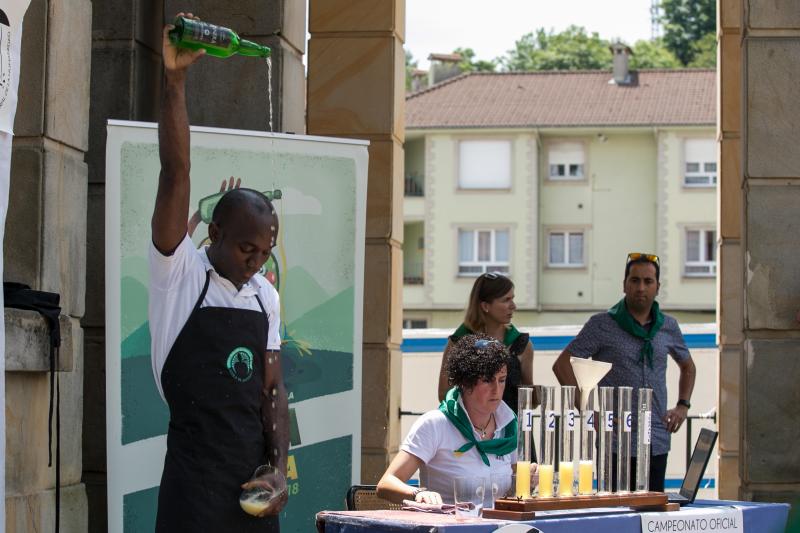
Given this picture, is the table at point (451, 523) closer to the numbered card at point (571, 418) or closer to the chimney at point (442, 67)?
the numbered card at point (571, 418)

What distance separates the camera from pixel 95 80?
802 cm

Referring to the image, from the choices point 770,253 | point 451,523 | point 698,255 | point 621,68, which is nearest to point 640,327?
point 770,253

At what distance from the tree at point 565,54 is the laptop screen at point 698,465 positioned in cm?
7324

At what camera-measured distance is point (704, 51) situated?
84000 millimetres

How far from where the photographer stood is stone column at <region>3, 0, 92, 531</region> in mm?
5238

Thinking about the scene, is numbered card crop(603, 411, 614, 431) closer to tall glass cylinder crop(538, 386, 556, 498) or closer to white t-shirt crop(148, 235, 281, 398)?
tall glass cylinder crop(538, 386, 556, 498)

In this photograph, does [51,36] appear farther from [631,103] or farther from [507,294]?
[631,103]

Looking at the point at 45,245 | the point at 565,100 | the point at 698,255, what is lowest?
the point at 45,245

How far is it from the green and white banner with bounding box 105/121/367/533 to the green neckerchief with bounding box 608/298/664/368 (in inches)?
61.3

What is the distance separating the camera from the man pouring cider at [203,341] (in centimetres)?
439

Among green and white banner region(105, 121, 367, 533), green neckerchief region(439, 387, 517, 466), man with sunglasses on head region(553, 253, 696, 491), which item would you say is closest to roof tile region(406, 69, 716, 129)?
man with sunglasses on head region(553, 253, 696, 491)

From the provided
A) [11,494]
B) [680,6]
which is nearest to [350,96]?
[11,494]

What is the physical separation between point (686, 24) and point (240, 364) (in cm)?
8596

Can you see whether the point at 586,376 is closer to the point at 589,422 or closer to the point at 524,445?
the point at 589,422
